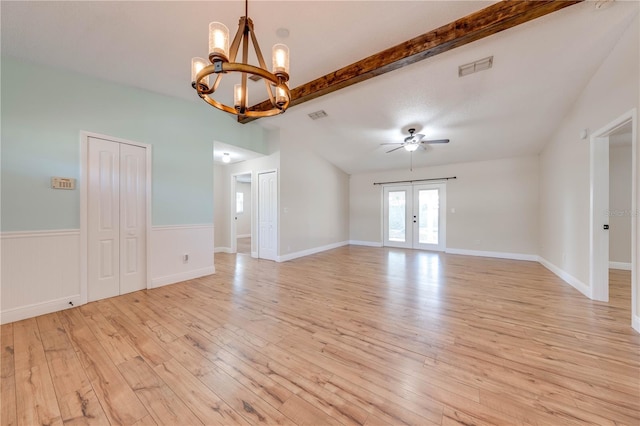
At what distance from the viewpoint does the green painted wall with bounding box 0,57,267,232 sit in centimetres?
260

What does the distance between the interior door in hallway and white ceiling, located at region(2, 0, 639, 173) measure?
1.08 m

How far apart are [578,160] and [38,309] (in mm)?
7353

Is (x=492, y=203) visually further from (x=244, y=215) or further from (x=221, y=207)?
(x=244, y=215)

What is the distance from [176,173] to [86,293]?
203 cm

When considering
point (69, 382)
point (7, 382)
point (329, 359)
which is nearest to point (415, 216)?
point (329, 359)

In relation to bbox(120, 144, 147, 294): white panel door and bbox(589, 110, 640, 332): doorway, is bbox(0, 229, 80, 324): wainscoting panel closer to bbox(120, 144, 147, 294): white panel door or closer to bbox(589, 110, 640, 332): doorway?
bbox(120, 144, 147, 294): white panel door

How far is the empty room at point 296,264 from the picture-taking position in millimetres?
1581

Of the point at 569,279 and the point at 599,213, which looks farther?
the point at 569,279

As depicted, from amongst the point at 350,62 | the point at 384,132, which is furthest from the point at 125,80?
the point at 384,132

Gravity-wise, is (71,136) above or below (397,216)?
above

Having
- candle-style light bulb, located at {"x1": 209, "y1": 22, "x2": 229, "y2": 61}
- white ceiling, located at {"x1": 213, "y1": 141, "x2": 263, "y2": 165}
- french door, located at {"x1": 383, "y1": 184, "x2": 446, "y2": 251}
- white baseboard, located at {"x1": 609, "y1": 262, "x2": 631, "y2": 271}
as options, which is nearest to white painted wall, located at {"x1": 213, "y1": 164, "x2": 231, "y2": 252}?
white ceiling, located at {"x1": 213, "y1": 141, "x2": 263, "y2": 165}

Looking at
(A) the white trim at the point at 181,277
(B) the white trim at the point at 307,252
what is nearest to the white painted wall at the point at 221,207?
(B) the white trim at the point at 307,252

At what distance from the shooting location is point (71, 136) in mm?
2943

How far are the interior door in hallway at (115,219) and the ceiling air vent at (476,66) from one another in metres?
4.71
